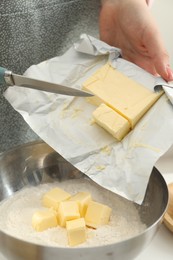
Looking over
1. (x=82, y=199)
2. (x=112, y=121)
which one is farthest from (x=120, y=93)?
(x=82, y=199)

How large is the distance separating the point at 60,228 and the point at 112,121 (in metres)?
0.17

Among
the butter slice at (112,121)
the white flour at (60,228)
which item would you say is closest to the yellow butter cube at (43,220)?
the white flour at (60,228)

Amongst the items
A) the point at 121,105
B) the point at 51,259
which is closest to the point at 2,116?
the point at 121,105

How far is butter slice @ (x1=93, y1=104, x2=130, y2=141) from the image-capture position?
616mm

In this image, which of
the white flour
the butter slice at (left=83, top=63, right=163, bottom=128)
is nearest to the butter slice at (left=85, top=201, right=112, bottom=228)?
the white flour

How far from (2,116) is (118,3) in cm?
32

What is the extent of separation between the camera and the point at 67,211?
59 cm

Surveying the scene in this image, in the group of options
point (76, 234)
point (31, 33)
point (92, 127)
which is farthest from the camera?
point (31, 33)

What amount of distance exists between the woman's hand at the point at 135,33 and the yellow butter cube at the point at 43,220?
281 millimetres

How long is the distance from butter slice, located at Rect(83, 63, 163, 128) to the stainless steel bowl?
10 cm

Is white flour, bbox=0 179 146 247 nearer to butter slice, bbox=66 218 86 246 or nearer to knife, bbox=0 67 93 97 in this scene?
butter slice, bbox=66 218 86 246

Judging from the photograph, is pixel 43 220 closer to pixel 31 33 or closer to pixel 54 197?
pixel 54 197

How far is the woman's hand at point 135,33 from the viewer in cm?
71

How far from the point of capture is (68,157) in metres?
0.63
